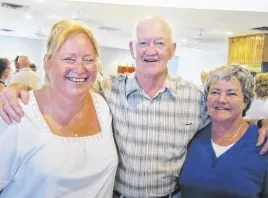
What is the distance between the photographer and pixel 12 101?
1.32 m

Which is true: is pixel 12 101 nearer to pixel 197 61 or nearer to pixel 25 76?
pixel 25 76

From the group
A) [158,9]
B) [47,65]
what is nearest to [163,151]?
[47,65]

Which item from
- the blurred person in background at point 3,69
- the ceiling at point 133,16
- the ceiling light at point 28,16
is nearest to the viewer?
the blurred person in background at point 3,69

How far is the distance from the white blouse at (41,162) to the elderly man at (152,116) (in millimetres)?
310

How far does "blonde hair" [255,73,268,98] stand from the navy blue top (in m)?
1.84

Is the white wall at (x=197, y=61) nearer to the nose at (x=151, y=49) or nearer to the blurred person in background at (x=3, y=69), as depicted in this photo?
the blurred person in background at (x=3, y=69)

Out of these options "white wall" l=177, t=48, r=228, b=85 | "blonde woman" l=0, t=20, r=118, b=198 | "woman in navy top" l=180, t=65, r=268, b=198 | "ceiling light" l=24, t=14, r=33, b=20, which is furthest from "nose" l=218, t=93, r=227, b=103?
"white wall" l=177, t=48, r=228, b=85

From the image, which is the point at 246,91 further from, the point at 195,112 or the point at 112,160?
the point at 112,160

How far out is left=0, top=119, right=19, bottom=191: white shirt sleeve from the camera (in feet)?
4.08

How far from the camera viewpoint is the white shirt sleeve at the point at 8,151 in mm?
1242

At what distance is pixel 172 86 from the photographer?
1.74 metres

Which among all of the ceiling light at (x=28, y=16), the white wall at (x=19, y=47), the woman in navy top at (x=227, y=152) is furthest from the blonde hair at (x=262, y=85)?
the white wall at (x=19, y=47)

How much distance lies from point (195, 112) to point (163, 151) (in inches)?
11.1

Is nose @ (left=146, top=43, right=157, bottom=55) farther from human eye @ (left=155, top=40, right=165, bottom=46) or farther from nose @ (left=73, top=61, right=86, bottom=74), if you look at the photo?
nose @ (left=73, top=61, right=86, bottom=74)
